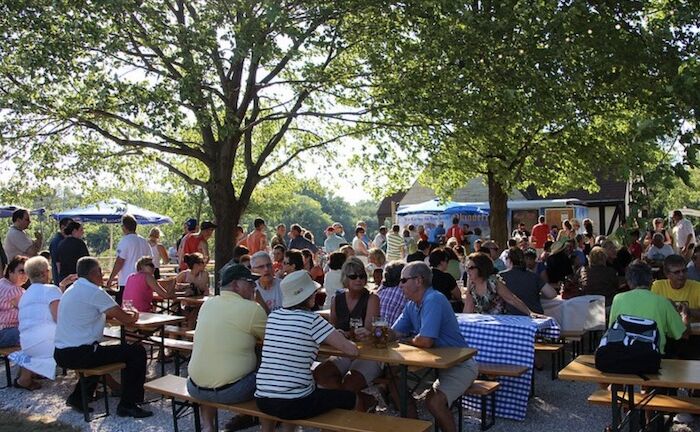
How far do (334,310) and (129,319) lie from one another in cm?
190

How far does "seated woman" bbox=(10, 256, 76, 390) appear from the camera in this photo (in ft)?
22.2

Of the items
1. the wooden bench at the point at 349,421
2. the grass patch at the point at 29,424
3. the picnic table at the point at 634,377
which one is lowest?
the grass patch at the point at 29,424

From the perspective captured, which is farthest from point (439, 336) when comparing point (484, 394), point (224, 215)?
point (224, 215)

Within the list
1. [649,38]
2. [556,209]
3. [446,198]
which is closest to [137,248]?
[649,38]

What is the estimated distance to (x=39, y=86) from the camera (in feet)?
31.9

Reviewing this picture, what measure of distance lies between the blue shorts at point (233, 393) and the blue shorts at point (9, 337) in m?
3.58

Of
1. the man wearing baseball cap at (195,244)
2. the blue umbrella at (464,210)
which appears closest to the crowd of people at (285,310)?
the man wearing baseball cap at (195,244)

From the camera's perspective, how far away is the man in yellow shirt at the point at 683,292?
5.91 m

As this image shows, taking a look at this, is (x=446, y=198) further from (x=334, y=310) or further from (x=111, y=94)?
(x=334, y=310)

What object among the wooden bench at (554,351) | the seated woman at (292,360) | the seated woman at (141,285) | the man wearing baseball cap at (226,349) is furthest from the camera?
the seated woman at (141,285)

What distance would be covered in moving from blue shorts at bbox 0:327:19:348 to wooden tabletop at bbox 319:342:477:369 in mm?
4066

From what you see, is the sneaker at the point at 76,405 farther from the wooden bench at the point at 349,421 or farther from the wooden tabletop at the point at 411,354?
the wooden tabletop at the point at 411,354

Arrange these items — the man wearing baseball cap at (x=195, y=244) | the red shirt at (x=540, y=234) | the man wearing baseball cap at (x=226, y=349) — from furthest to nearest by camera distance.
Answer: the red shirt at (x=540, y=234)
the man wearing baseball cap at (x=195, y=244)
the man wearing baseball cap at (x=226, y=349)

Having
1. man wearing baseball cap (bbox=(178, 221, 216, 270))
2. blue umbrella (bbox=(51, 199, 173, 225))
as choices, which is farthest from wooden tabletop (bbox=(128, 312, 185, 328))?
blue umbrella (bbox=(51, 199, 173, 225))
